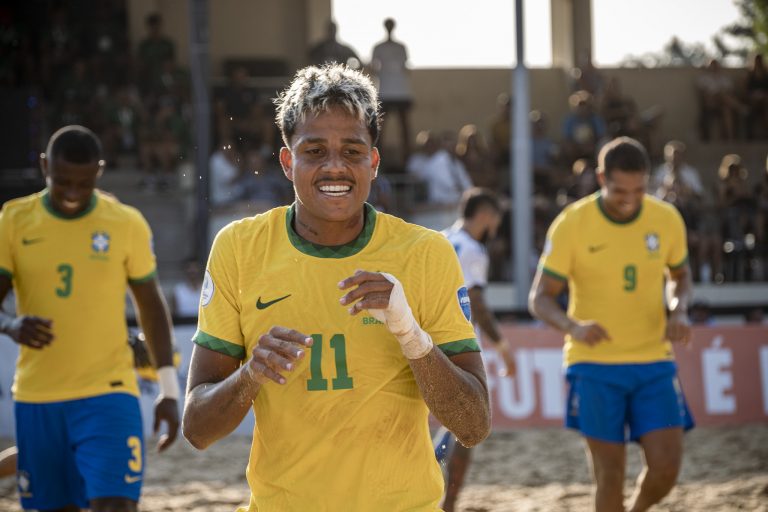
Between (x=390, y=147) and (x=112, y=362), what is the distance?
13017 millimetres

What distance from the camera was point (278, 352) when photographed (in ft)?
9.02

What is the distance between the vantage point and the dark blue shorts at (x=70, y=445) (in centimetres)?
531

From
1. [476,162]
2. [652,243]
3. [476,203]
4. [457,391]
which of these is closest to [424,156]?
[476,162]

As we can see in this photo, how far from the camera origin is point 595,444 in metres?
6.46

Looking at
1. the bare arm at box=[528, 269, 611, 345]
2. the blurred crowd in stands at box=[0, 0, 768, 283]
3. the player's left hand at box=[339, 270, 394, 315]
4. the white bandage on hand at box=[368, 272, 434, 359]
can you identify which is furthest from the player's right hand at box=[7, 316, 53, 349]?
the blurred crowd in stands at box=[0, 0, 768, 283]

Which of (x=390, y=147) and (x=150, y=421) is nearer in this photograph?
(x=150, y=421)

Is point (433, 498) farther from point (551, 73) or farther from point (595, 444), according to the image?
point (551, 73)

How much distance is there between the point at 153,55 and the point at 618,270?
11.4 metres

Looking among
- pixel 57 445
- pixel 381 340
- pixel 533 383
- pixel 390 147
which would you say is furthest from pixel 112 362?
pixel 390 147

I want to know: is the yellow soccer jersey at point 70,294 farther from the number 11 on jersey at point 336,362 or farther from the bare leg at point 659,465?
the bare leg at point 659,465

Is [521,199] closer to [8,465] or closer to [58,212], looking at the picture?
[8,465]

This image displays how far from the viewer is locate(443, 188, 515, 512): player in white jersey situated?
7.39 m

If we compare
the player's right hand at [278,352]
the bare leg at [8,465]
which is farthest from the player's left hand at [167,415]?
Result: the player's right hand at [278,352]

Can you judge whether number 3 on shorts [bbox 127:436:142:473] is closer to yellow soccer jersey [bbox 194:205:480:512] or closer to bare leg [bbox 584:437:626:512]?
yellow soccer jersey [bbox 194:205:480:512]
